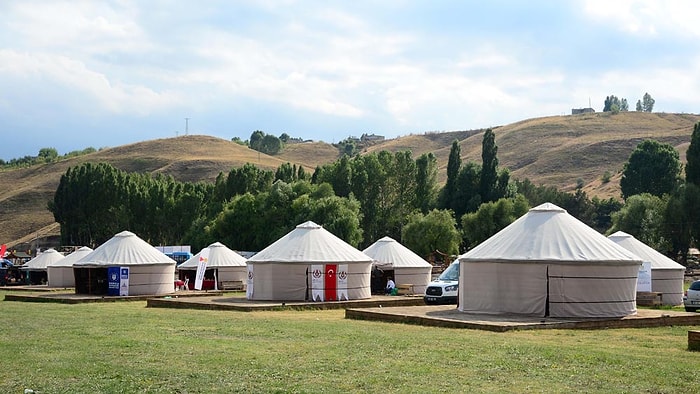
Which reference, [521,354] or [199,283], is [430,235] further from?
[521,354]

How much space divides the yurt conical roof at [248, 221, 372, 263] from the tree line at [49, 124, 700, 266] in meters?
25.3

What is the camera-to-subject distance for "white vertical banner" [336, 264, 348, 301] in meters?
30.1

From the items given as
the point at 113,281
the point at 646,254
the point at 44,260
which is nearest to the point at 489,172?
the point at 44,260

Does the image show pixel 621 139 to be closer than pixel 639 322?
No

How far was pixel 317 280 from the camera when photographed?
29.7 meters

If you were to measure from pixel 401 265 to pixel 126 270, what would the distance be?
10997 mm

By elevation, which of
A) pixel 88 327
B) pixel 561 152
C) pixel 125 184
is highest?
pixel 561 152

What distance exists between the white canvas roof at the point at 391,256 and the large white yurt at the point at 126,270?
8365 mm

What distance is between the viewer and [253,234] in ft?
212

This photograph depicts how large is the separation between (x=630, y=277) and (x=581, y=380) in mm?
11641

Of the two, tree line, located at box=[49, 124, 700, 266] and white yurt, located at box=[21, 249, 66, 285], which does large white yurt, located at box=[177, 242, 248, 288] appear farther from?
tree line, located at box=[49, 124, 700, 266]

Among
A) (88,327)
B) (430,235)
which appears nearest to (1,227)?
(430,235)

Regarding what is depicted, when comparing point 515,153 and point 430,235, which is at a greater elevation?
point 515,153

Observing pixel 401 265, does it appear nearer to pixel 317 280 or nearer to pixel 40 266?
pixel 317 280
